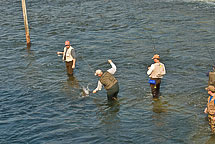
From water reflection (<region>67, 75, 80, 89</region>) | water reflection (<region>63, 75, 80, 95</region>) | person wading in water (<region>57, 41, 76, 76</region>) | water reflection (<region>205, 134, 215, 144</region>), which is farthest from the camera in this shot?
water reflection (<region>67, 75, 80, 89</region>)

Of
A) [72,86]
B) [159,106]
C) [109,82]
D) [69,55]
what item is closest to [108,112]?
[109,82]

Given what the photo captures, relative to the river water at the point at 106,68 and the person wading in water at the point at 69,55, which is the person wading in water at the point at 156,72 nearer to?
the river water at the point at 106,68

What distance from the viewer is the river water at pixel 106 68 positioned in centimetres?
1286

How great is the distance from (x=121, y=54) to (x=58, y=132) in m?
9.63

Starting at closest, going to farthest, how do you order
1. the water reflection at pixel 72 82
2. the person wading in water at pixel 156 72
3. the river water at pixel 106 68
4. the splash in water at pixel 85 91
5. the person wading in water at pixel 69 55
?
the river water at pixel 106 68, the person wading in water at pixel 156 72, the splash in water at pixel 85 91, the person wading in water at pixel 69 55, the water reflection at pixel 72 82

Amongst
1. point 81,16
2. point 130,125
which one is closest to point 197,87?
point 130,125

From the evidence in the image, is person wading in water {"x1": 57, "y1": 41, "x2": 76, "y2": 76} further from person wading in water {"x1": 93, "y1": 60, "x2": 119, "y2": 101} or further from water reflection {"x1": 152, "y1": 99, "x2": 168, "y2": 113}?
water reflection {"x1": 152, "y1": 99, "x2": 168, "y2": 113}

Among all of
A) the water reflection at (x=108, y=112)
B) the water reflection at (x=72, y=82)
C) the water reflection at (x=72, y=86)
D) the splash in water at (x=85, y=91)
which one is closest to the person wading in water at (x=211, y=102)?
the water reflection at (x=108, y=112)

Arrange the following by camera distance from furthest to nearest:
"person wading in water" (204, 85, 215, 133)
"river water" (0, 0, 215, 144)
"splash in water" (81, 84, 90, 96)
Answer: "splash in water" (81, 84, 90, 96)
"river water" (0, 0, 215, 144)
"person wading in water" (204, 85, 215, 133)

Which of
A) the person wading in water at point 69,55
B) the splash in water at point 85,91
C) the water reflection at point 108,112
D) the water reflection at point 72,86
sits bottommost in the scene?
the water reflection at point 108,112

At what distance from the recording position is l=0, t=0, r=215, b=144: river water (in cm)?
1286

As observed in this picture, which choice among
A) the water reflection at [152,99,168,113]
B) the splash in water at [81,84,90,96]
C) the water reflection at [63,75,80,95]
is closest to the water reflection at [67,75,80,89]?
the water reflection at [63,75,80,95]

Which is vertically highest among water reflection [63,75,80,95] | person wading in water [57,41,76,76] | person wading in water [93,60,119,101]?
person wading in water [57,41,76,76]

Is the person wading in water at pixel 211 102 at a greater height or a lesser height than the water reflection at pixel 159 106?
greater
